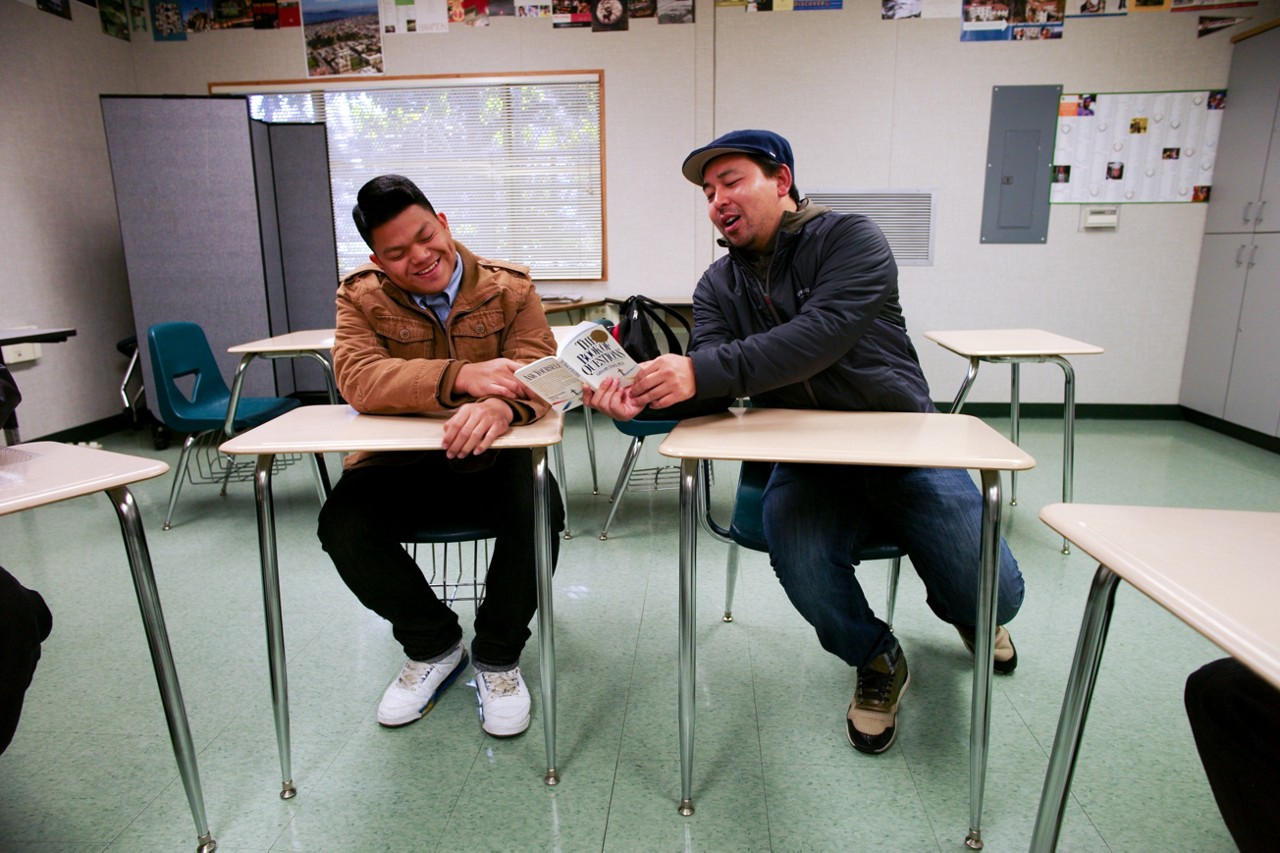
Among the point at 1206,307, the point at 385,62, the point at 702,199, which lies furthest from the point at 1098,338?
the point at 385,62

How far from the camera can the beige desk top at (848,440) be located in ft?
3.25

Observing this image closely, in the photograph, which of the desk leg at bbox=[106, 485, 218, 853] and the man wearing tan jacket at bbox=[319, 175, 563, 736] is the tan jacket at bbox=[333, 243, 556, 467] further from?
the desk leg at bbox=[106, 485, 218, 853]

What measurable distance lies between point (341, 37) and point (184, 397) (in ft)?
8.37

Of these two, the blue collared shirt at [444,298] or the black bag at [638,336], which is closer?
the blue collared shirt at [444,298]

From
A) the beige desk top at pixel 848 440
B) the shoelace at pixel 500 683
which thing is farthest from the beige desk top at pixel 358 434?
the shoelace at pixel 500 683

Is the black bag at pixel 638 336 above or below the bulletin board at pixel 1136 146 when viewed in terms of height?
below

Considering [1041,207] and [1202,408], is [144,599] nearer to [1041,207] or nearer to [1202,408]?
[1041,207]

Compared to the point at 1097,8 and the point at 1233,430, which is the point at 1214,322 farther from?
the point at 1097,8

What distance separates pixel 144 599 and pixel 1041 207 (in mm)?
4423

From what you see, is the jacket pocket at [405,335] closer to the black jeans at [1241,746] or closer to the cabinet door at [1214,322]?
the black jeans at [1241,746]

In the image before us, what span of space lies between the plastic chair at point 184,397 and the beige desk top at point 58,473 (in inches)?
61.7

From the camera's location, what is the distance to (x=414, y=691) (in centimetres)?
146

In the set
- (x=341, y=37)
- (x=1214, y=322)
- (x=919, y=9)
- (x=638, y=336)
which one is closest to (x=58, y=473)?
(x=638, y=336)

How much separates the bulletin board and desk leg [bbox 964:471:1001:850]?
370 cm
